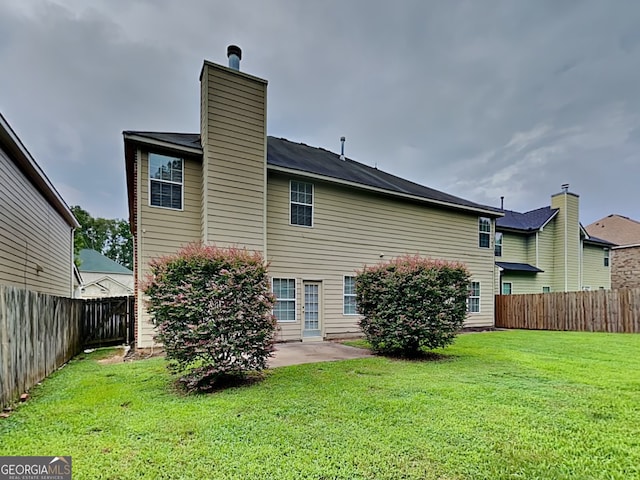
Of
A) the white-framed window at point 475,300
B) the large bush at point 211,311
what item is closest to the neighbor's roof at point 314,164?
the white-framed window at point 475,300

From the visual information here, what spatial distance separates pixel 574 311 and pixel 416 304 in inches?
420

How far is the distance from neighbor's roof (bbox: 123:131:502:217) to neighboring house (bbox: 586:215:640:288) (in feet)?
55.6

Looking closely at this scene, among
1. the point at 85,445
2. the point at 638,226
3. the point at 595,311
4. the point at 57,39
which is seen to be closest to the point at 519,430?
the point at 85,445

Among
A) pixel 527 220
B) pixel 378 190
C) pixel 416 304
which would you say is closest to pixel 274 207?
pixel 378 190

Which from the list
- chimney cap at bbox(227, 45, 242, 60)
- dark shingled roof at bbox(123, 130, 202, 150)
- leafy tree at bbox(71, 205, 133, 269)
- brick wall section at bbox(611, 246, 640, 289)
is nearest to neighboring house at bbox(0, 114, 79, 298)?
dark shingled roof at bbox(123, 130, 202, 150)

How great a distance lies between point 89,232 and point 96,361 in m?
48.1

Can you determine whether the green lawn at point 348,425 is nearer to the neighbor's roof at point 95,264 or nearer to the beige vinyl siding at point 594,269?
the beige vinyl siding at point 594,269

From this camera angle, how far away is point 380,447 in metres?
3.07

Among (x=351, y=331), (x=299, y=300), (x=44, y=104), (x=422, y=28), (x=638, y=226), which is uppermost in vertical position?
(x=422, y=28)

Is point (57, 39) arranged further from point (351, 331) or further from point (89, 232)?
point (89, 232)

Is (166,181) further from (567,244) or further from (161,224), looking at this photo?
(567,244)

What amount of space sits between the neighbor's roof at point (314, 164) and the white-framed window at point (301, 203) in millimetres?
482

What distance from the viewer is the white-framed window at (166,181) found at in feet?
29.5

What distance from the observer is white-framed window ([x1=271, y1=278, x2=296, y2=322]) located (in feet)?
34.0
